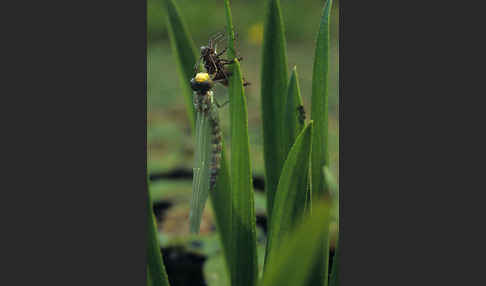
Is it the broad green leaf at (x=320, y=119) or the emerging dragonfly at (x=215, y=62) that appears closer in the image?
the broad green leaf at (x=320, y=119)

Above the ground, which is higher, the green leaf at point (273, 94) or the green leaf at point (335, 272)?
the green leaf at point (273, 94)

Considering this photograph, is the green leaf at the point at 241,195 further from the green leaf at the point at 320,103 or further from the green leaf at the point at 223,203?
the green leaf at the point at 320,103

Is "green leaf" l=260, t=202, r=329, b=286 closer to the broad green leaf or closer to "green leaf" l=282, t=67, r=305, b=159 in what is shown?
the broad green leaf

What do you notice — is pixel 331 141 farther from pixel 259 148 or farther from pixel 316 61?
pixel 316 61

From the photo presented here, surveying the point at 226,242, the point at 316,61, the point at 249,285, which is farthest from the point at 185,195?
the point at 316,61

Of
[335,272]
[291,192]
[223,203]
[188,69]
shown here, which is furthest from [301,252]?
[188,69]

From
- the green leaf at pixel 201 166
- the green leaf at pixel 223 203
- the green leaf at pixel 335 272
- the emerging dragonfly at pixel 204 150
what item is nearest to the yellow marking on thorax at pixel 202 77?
the emerging dragonfly at pixel 204 150
